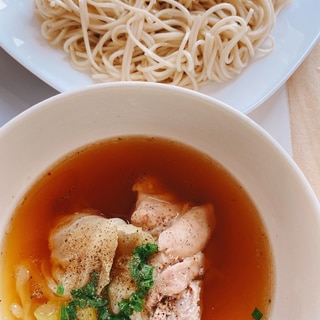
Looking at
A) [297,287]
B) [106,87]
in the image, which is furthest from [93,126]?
[297,287]

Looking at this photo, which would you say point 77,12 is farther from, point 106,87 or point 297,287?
point 297,287

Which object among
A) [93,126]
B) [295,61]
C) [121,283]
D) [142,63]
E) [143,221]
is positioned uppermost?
[295,61]

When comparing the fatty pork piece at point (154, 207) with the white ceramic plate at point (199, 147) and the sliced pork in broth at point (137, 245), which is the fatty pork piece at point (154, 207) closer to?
the sliced pork in broth at point (137, 245)

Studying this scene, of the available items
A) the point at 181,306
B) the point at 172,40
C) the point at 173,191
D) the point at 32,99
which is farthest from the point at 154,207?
the point at 172,40

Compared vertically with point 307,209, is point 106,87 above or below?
above

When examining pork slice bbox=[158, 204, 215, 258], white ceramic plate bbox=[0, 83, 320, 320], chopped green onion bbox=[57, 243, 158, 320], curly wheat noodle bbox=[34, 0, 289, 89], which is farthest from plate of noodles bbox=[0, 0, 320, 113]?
chopped green onion bbox=[57, 243, 158, 320]

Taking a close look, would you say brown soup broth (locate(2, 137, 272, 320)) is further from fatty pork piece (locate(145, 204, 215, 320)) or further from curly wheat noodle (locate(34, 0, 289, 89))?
curly wheat noodle (locate(34, 0, 289, 89))

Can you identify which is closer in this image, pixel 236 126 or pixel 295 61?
pixel 236 126

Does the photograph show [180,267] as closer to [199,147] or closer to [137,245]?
[137,245]
